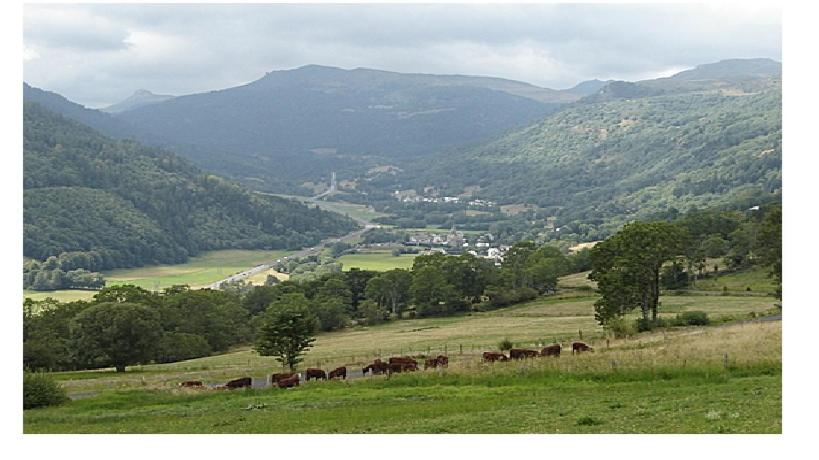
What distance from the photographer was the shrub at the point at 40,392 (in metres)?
30.5

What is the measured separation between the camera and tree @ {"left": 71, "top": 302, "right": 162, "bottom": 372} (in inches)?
2431

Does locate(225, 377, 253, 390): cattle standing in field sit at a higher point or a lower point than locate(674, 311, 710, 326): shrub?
lower

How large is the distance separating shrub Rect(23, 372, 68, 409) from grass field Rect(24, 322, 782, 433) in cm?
85

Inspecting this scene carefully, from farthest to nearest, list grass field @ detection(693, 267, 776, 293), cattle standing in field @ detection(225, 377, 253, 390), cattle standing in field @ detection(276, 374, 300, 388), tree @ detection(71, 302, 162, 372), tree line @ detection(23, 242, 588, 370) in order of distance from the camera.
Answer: grass field @ detection(693, 267, 776, 293), tree line @ detection(23, 242, 588, 370), tree @ detection(71, 302, 162, 372), cattle standing in field @ detection(225, 377, 253, 390), cattle standing in field @ detection(276, 374, 300, 388)

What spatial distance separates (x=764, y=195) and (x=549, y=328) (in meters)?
145

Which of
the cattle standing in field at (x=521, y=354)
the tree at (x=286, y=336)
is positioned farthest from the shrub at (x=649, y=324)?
the tree at (x=286, y=336)

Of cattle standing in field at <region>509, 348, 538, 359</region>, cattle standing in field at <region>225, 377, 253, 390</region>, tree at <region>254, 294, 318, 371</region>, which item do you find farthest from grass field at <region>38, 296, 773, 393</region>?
cattle standing in field at <region>509, 348, 538, 359</region>

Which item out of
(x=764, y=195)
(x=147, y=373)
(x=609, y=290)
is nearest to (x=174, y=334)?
(x=147, y=373)

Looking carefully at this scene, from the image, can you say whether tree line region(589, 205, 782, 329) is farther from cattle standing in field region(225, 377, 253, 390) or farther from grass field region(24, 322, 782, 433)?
cattle standing in field region(225, 377, 253, 390)

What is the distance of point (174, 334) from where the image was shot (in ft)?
272

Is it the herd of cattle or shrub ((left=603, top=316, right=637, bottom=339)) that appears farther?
shrub ((left=603, top=316, right=637, bottom=339))

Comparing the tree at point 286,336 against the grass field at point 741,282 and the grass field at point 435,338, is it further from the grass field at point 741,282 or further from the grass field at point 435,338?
the grass field at point 741,282

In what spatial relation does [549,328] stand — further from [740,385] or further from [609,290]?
[740,385]

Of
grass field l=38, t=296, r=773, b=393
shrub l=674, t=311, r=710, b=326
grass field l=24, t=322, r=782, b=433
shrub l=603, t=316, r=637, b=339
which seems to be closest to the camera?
grass field l=24, t=322, r=782, b=433
